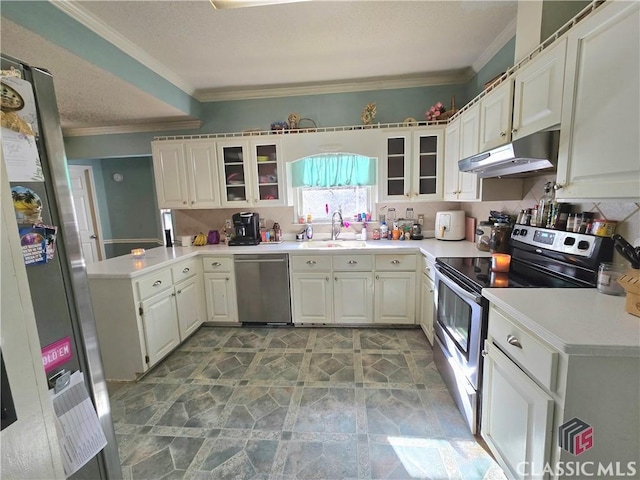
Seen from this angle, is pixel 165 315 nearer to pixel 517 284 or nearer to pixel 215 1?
pixel 215 1

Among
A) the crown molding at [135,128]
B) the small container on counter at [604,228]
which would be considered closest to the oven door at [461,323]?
the small container on counter at [604,228]

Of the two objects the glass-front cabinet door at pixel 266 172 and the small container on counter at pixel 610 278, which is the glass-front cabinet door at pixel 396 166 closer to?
the glass-front cabinet door at pixel 266 172

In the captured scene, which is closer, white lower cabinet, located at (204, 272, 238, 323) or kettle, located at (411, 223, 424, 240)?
white lower cabinet, located at (204, 272, 238, 323)

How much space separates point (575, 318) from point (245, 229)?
2.86 m

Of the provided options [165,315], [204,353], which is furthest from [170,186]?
[204,353]

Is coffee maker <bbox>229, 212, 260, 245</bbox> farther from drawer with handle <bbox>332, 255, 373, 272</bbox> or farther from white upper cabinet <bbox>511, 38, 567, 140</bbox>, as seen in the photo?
white upper cabinet <bbox>511, 38, 567, 140</bbox>

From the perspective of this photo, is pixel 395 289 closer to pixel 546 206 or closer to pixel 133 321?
pixel 546 206

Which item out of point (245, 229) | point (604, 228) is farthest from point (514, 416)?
point (245, 229)

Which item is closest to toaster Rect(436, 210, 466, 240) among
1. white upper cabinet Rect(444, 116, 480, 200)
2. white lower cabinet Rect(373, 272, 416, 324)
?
white upper cabinet Rect(444, 116, 480, 200)

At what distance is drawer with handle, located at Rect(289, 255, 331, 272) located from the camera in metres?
2.81

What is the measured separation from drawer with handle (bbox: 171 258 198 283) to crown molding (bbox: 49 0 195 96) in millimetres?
1864

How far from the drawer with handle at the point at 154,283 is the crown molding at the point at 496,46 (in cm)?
355

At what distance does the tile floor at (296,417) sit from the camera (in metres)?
1.44

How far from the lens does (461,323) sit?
1.70 meters
